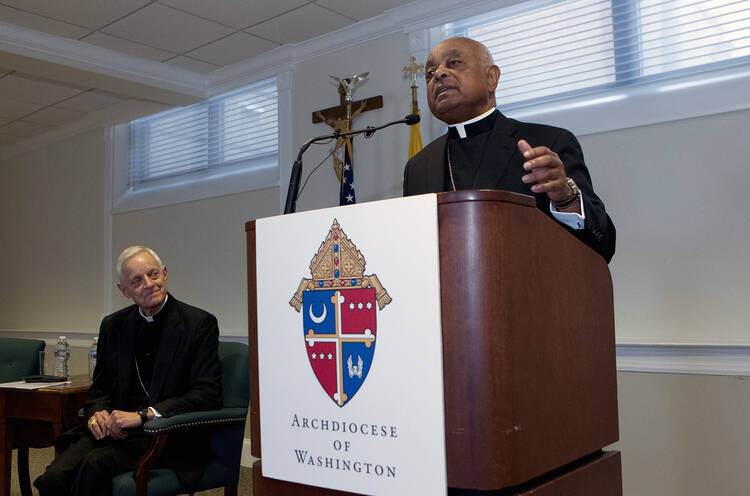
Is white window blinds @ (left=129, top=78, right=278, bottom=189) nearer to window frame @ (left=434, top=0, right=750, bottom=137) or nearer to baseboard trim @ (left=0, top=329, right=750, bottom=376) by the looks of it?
window frame @ (left=434, top=0, right=750, bottom=137)

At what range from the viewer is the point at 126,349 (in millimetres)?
3682

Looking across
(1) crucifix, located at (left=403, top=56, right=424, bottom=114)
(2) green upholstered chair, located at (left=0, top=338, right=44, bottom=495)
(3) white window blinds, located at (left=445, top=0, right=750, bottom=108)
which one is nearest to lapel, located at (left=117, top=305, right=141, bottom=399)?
(2) green upholstered chair, located at (left=0, top=338, right=44, bottom=495)

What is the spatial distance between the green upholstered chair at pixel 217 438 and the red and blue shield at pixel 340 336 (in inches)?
78.6

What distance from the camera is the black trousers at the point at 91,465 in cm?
309

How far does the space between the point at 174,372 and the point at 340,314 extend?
247cm

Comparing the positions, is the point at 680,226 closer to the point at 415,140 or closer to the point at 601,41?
the point at 601,41

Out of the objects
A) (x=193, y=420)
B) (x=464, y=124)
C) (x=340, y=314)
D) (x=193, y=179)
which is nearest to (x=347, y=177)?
(x=193, y=179)

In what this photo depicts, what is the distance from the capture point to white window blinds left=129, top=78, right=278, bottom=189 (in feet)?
20.6

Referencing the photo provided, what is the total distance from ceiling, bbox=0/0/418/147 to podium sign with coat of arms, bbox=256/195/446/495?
394 cm

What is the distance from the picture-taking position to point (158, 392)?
3.45m

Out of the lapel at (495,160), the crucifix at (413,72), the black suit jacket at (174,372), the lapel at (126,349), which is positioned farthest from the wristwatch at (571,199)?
the crucifix at (413,72)

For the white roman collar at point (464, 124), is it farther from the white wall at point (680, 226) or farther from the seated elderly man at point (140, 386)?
the white wall at point (680, 226)

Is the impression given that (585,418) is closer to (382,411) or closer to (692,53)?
(382,411)

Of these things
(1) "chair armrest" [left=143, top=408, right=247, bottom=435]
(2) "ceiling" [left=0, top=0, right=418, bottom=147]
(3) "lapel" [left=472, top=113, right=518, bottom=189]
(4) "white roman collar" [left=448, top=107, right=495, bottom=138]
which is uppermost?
(2) "ceiling" [left=0, top=0, right=418, bottom=147]
